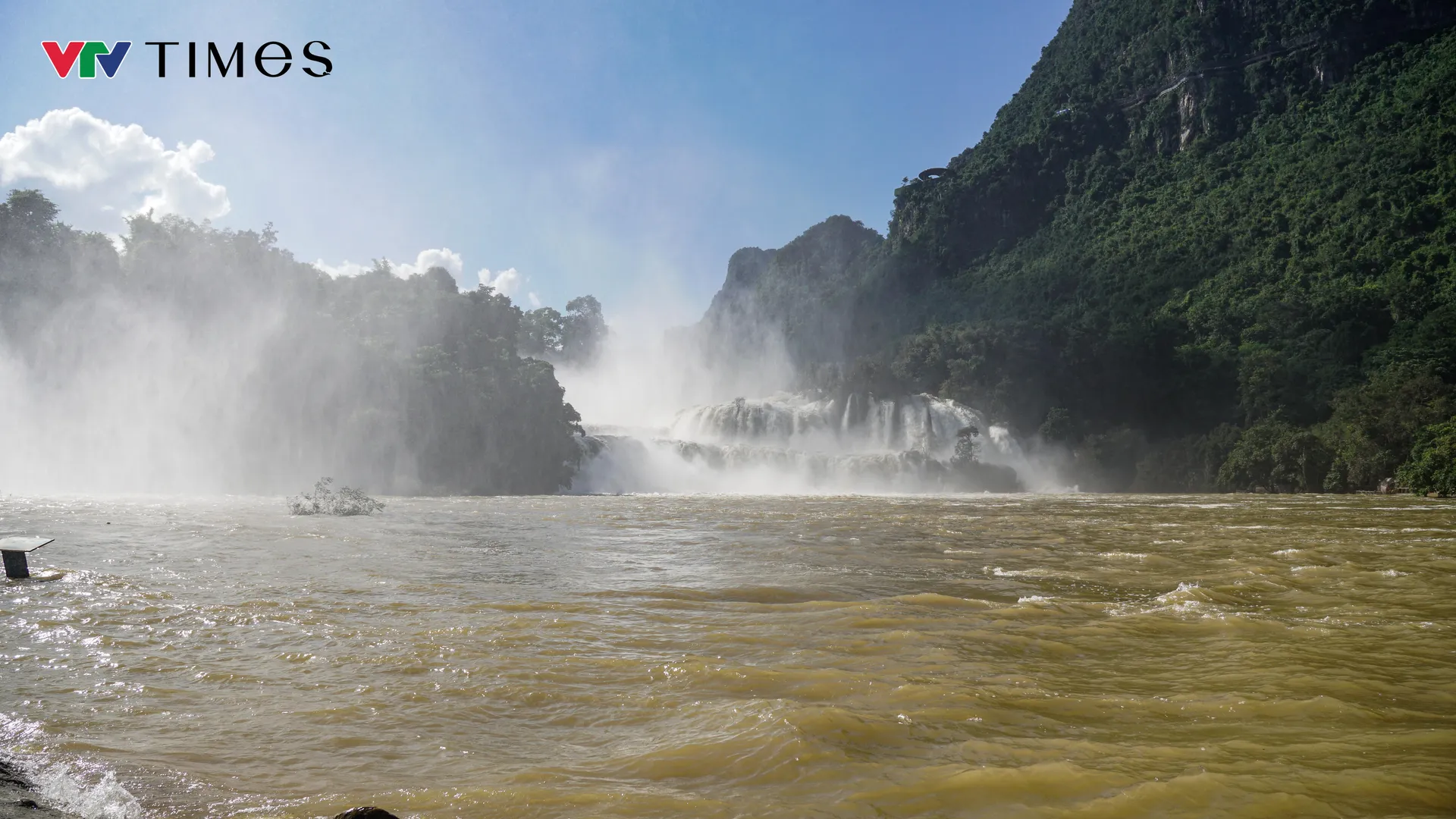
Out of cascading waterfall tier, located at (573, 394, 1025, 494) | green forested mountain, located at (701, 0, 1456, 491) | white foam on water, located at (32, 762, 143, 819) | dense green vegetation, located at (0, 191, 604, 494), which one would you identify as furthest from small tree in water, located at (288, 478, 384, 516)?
green forested mountain, located at (701, 0, 1456, 491)

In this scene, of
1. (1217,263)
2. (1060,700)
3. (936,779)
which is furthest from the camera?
(1217,263)

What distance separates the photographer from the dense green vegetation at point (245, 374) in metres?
38.9

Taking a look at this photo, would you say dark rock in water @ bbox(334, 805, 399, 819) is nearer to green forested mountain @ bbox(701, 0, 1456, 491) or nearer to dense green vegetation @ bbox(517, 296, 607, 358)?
green forested mountain @ bbox(701, 0, 1456, 491)

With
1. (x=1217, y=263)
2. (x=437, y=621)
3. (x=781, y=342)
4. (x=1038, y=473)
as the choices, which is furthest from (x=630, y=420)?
(x=437, y=621)

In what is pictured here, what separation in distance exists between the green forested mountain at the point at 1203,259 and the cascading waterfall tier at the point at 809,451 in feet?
10.2

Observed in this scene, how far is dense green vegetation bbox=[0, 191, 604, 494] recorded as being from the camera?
38938 millimetres

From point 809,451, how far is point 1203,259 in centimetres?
3340

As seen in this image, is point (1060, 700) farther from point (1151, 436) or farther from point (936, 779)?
point (1151, 436)

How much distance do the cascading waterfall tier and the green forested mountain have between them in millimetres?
3121

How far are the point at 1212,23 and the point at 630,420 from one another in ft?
214

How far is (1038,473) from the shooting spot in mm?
49594

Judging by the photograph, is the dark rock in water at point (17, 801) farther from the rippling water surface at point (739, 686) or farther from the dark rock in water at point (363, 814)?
the dark rock in water at point (363, 814)

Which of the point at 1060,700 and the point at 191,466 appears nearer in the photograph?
the point at 1060,700

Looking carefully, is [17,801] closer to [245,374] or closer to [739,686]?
[739,686]
